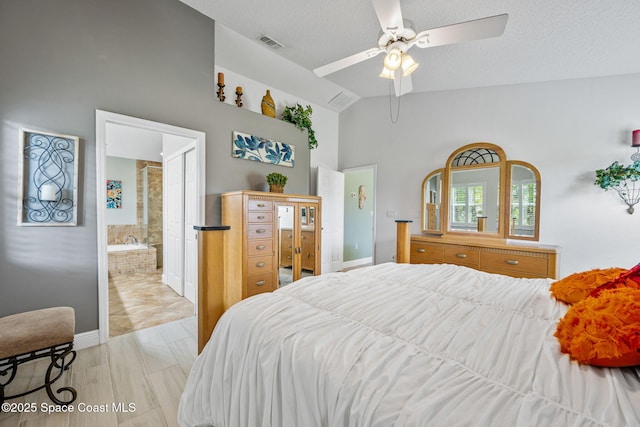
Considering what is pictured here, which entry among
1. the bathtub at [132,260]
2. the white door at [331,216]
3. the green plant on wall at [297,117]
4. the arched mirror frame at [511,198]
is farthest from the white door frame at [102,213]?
the arched mirror frame at [511,198]

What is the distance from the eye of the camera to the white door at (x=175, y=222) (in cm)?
348

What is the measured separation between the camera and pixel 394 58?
193 centimetres

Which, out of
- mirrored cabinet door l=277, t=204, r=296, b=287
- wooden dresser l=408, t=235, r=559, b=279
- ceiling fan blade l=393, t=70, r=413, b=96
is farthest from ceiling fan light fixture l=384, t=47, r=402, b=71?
mirrored cabinet door l=277, t=204, r=296, b=287

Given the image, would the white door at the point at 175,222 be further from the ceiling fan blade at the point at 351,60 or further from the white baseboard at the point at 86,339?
the ceiling fan blade at the point at 351,60

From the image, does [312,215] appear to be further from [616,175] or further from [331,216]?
[616,175]

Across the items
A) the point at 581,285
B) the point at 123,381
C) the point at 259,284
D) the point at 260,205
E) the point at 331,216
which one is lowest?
the point at 123,381

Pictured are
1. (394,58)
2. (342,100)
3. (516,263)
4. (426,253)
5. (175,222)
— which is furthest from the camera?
(342,100)

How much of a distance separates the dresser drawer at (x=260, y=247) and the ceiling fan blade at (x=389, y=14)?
226 cm

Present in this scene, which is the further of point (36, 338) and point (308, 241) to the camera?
point (308, 241)

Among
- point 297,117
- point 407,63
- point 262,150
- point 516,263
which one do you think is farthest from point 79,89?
point 516,263

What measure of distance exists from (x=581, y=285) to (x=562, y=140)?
8.16 ft

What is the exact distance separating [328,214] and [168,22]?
3.32 meters

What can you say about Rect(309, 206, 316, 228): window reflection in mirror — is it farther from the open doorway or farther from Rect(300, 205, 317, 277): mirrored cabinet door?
the open doorway

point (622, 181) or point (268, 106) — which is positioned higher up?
point (268, 106)
